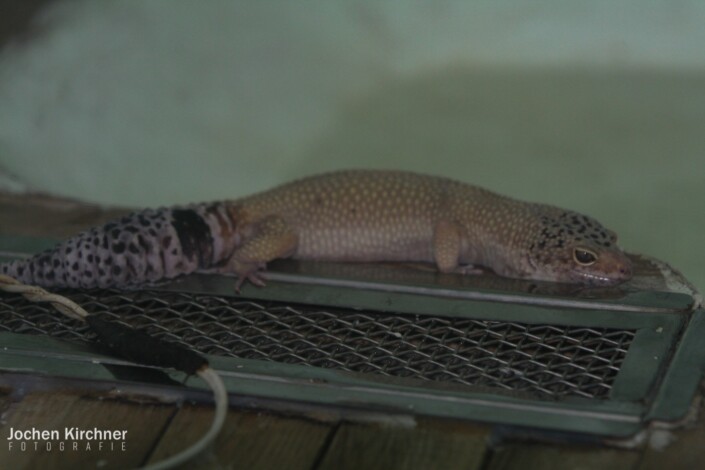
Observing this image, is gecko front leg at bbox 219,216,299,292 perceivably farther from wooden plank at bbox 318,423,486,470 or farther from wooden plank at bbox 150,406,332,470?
wooden plank at bbox 318,423,486,470

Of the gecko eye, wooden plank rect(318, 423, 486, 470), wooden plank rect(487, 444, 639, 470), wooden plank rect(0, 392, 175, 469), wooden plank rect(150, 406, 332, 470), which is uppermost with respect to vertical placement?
the gecko eye

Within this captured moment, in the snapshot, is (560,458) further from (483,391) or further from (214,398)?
(214,398)

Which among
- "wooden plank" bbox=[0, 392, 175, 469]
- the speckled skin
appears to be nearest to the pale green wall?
the speckled skin

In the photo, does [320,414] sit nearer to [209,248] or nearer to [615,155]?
[209,248]

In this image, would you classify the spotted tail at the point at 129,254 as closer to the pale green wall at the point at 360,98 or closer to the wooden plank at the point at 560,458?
the wooden plank at the point at 560,458

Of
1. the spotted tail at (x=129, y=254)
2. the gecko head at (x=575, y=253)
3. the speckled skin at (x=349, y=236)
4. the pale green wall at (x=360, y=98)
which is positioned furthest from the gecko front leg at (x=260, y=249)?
the pale green wall at (x=360, y=98)

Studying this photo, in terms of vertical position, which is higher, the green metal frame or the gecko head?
the gecko head
